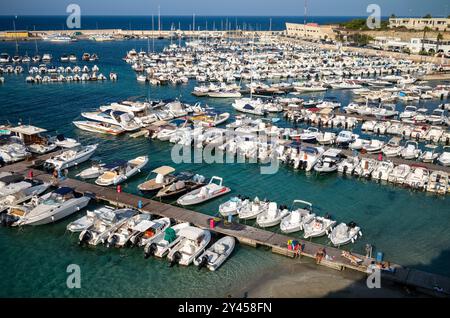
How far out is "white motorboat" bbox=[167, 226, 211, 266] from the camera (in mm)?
22828

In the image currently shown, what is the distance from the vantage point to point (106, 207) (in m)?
27.7

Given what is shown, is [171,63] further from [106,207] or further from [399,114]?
[106,207]

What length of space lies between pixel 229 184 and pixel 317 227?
10.0 metres

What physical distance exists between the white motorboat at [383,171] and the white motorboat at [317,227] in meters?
10.6

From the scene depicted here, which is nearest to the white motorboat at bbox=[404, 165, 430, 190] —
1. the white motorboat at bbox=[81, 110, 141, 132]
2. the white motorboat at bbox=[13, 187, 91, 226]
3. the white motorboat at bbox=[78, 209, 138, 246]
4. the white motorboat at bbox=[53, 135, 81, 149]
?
the white motorboat at bbox=[78, 209, 138, 246]

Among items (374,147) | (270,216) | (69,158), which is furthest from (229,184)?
(374,147)

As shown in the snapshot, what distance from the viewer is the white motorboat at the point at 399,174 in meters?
34.3

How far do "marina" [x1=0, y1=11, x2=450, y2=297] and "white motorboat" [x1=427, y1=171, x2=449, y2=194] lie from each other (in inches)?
4.2

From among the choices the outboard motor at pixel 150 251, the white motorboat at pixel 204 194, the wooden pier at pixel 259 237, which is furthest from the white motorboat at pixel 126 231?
the white motorboat at pixel 204 194

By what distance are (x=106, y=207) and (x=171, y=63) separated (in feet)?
241

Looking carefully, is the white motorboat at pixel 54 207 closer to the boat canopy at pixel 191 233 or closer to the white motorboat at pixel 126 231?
the white motorboat at pixel 126 231

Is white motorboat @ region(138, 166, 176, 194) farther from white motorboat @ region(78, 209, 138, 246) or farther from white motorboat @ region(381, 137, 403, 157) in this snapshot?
white motorboat @ region(381, 137, 403, 157)

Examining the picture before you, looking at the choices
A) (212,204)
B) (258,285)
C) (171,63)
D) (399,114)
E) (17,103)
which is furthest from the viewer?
(171,63)
